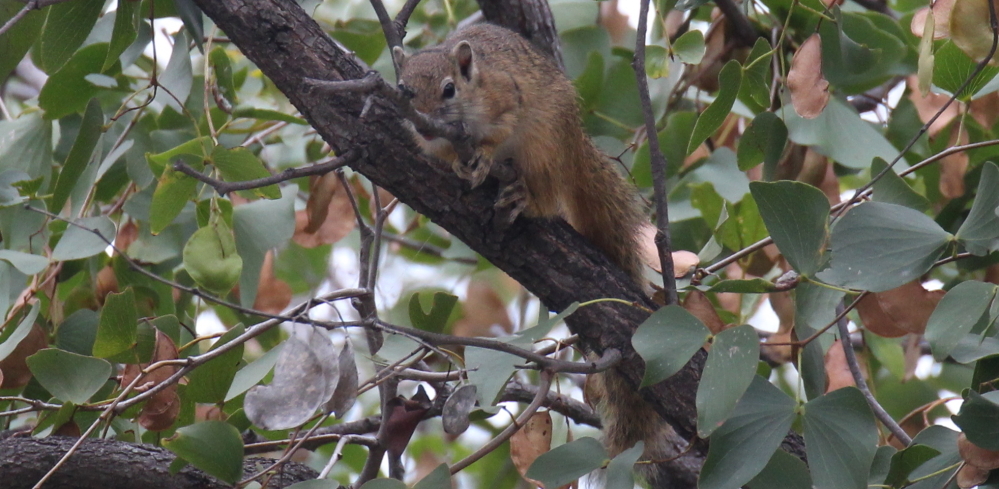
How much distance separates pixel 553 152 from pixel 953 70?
0.82 m

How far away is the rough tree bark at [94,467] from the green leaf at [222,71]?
0.87 m

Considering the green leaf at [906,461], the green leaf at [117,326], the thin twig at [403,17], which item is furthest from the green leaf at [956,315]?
the green leaf at [117,326]

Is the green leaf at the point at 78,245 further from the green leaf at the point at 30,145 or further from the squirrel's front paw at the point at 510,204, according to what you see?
the squirrel's front paw at the point at 510,204

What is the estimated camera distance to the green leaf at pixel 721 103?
1.70 m

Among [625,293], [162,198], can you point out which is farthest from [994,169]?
[162,198]

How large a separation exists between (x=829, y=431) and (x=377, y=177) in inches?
34.4

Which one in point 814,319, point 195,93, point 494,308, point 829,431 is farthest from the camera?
point 494,308

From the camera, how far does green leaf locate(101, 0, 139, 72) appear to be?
187 cm

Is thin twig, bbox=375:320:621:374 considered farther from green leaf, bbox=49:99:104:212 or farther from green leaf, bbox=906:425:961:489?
green leaf, bbox=49:99:104:212

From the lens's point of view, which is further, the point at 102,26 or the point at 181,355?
the point at 102,26

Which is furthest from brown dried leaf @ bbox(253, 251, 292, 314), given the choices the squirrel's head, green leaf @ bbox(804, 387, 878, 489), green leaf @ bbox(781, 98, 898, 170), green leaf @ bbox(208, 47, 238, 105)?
green leaf @ bbox(804, 387, 878, 489)

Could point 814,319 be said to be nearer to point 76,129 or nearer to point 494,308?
point 494,308

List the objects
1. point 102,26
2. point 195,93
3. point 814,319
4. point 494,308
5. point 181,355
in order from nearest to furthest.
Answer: point 814,319 → point 181,355 → point 102,26 → point 195,93 → point 494,308

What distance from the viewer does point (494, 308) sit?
3012 mm
